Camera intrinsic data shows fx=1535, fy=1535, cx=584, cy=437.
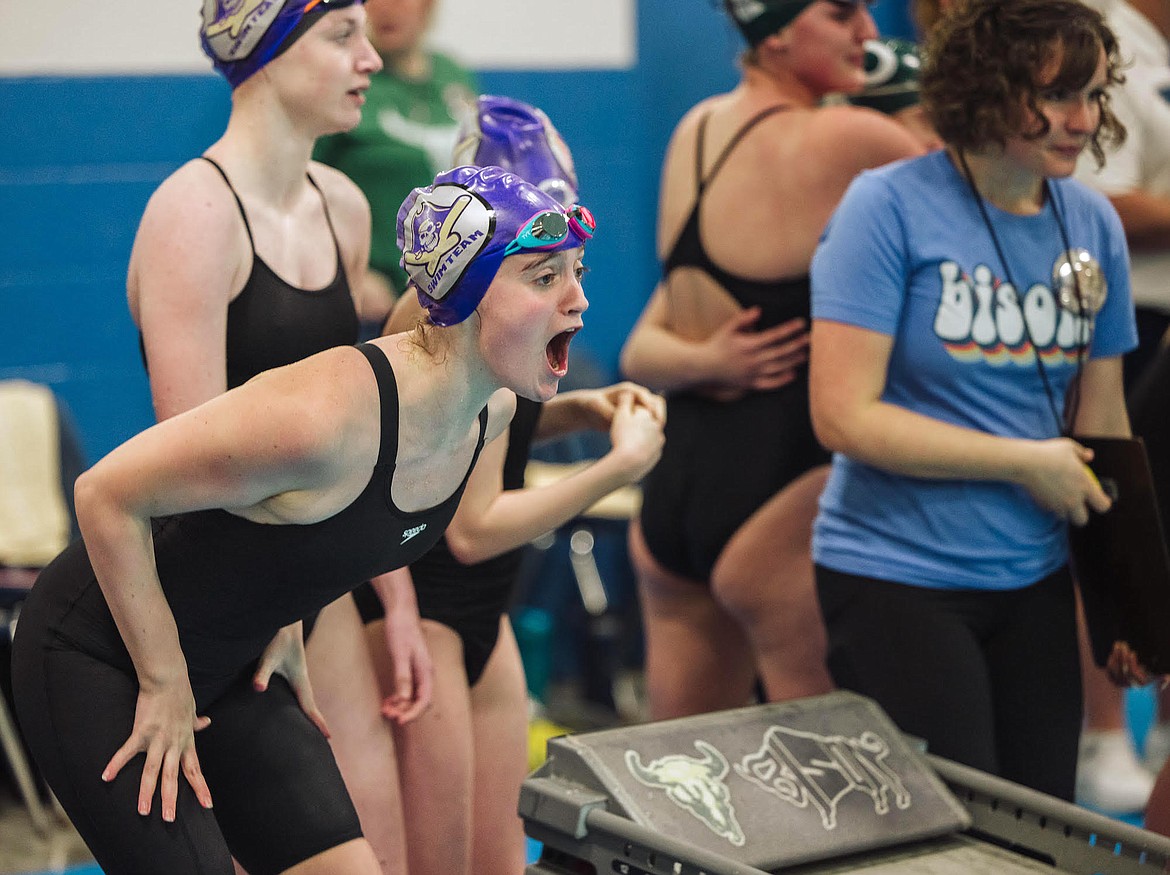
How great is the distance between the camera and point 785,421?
10.4 ft

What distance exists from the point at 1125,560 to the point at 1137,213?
1.12 m

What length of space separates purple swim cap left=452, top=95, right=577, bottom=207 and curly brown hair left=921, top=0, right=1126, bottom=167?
66 cm

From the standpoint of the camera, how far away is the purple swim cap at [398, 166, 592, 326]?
6.18 ft

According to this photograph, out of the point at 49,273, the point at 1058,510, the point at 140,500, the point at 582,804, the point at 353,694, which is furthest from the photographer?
the point at 49,273

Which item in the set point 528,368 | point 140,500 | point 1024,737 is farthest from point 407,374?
point 1024,737

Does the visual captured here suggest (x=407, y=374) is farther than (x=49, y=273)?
No

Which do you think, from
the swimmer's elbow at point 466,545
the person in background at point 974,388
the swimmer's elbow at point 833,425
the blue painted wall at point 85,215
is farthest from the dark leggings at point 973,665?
the blue painted wall at point 85,215

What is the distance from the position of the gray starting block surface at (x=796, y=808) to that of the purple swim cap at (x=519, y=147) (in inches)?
35.7

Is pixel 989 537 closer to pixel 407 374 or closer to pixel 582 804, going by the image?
pixel 582 804

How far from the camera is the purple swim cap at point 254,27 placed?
92.2 inches

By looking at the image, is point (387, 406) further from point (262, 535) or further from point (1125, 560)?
point (1125, 560)

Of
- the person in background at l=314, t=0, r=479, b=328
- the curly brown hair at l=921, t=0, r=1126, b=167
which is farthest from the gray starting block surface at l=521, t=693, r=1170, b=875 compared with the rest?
the person in background at l=314, t=0, r=479, b=328

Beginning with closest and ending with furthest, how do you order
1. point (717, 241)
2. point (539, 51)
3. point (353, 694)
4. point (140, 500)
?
point (140, 500), point (353, 694), point (717, 241), point (539, 51)

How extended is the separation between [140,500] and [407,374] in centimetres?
35
